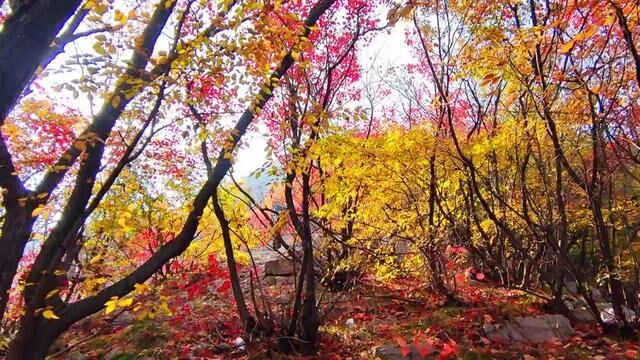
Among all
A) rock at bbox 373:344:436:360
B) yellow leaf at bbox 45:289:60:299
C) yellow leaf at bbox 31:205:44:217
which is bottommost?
rock at bbox 373:344:436:360

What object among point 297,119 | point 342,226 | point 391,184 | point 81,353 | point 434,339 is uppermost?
point 297,119

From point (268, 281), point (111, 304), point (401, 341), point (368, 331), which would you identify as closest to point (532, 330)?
point (401, 341)

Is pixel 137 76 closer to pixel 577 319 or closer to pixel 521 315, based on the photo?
pixel 521 315

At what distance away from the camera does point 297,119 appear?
6.04m

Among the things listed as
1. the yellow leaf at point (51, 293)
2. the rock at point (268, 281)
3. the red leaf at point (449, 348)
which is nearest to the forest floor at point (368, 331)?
the red leaf at point (449, 348)

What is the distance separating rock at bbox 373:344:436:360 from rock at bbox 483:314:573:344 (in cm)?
153

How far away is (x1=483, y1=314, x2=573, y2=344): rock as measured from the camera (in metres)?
7.32

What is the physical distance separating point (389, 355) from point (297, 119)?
3889 millimetres

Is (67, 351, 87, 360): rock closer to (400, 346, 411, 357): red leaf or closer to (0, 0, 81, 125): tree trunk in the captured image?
(400, 346, 411, 357): red leaf

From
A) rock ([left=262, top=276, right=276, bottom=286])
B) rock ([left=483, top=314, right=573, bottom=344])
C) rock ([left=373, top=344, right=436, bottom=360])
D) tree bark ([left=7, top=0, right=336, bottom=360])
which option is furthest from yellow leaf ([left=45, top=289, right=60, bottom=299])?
rock ([left=262, top=276, right=276, bottom=286])

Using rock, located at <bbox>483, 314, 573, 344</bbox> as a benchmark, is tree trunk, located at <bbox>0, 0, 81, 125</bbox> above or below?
above

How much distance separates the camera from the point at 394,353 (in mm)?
6547

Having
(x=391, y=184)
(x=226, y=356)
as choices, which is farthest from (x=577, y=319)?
(x=226, y=356)

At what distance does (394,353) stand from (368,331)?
1.17 metres
